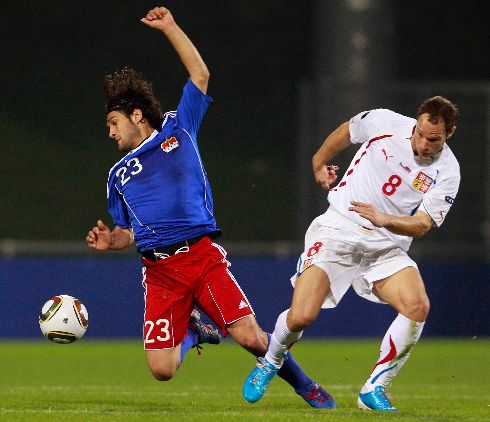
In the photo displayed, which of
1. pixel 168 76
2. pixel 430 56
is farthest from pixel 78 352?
pixel 430 56

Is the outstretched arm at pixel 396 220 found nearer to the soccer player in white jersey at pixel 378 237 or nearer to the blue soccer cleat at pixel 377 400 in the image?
the soccer player in white jersey at pixel 378 237

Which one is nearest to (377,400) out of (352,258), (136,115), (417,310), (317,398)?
(317,398)

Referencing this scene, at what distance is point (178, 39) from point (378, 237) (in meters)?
1.75

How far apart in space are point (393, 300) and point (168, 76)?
19.3m

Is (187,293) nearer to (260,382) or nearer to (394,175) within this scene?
(260,382)

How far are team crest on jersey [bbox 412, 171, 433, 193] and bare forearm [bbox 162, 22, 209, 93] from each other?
1.43 metres

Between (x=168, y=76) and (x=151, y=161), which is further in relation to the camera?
(x=168, y=76)

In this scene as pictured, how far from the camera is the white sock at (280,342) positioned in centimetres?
777

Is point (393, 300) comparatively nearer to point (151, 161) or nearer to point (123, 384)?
point (151, 161)

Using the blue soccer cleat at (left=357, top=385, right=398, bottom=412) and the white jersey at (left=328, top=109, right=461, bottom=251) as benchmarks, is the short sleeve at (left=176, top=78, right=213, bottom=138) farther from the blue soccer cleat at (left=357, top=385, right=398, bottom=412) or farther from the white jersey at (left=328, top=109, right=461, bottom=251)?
the blue soccer cleat at (left=357, top=385, right=398, bottom=412)

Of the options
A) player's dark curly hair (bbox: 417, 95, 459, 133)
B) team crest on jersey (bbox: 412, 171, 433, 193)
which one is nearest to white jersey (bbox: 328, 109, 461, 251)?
team crest on jersey (bbox: 412, 171, 433, 193)

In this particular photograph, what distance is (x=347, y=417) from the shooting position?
23.4 ft

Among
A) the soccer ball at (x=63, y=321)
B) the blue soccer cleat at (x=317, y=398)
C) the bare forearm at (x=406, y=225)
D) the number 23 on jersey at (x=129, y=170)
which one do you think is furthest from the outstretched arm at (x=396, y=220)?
the soccer ball at (x=63, y=321)

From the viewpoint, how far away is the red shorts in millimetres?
7734
